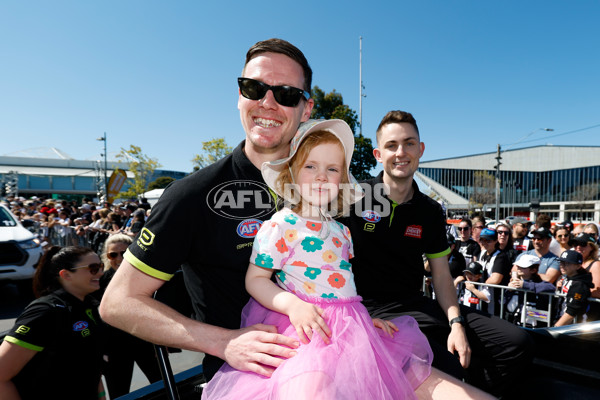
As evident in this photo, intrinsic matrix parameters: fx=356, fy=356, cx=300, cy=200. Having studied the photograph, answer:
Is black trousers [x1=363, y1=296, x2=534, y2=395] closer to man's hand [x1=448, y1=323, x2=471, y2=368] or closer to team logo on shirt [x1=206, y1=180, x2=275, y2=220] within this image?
man's hand [x1=448, y1=323, x2=471, y2=368]

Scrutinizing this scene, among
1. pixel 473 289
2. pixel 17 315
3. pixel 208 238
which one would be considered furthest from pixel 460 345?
pixel 17 315

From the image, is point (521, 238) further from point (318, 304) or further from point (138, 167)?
point (138, 167)

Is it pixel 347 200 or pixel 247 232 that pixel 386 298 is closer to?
pixel 347 200

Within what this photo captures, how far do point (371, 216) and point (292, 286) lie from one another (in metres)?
1.20

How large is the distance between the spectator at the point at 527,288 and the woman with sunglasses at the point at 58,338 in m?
5.43

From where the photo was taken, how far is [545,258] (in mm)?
6008

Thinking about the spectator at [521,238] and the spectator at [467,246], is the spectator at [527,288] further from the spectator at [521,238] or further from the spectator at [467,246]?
the spectator at [521,238]

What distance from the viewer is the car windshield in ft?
27.7

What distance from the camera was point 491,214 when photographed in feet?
195

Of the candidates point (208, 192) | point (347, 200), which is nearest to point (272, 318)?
point (208, 192)

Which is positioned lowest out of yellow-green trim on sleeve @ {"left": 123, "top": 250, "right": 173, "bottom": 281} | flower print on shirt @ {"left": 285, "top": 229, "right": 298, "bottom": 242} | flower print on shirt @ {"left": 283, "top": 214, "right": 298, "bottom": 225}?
yellow-green trim on sleeve @ {"left": 123, "top": 250, "right": 173, "bottom": 281}

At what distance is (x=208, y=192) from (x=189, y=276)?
41 cm

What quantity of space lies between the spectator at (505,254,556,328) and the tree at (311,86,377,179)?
52.1ft

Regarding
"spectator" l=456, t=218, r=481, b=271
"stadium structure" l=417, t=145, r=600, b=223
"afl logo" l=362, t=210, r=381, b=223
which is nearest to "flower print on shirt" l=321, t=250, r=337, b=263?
"afl logo" l=362, t=210, r=381, b=223
